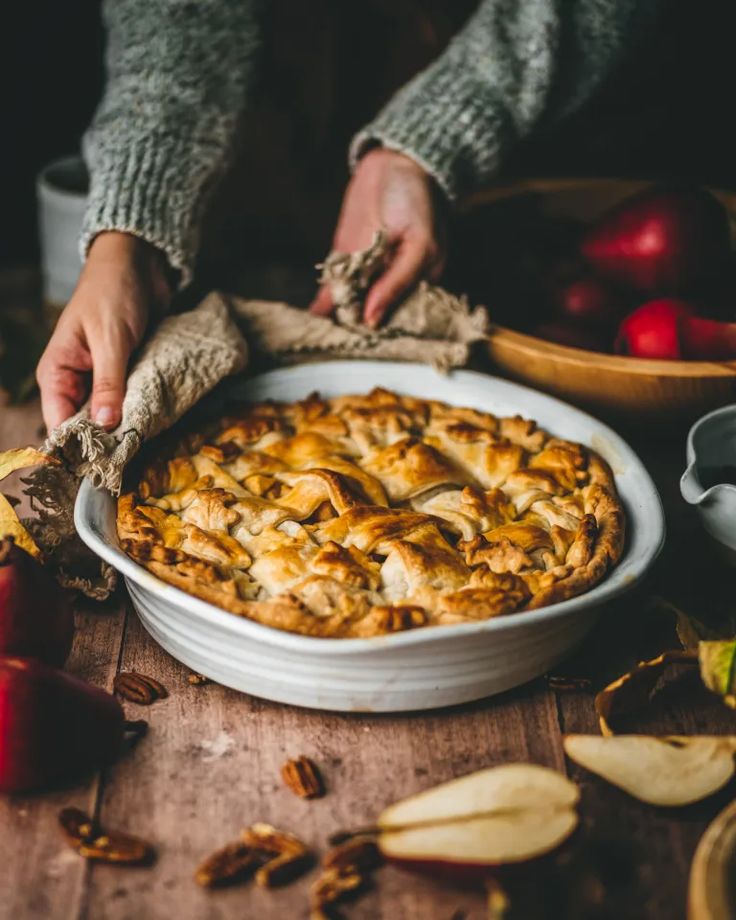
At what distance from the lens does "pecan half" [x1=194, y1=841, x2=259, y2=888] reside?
86 centimetres

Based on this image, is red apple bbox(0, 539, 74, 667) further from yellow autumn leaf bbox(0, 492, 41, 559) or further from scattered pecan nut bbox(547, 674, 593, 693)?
scattered pecan nut bbox(547, 674, 593, 693)

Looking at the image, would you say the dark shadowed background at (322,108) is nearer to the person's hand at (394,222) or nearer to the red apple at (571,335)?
the person's hand at (394,222)

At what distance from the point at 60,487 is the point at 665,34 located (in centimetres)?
160

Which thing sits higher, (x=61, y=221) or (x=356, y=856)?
(x=61, y=221)

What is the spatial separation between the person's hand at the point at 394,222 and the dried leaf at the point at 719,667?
75 centimetres

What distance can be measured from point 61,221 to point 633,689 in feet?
4.46

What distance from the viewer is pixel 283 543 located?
113 cm

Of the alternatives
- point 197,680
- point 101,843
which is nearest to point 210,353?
point 197,680

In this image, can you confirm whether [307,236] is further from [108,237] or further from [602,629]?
[602,629]

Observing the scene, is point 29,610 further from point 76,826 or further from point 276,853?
point 276,853

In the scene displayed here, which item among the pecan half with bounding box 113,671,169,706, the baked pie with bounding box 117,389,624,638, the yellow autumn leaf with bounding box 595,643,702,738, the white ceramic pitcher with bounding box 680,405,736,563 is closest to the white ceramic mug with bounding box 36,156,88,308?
the baked pie with bounding box 117,389,624,638

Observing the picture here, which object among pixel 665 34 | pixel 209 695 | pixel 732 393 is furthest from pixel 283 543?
pixel 665 34

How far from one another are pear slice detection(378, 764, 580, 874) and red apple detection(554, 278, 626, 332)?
83 cm

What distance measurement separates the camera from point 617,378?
4.59ft
